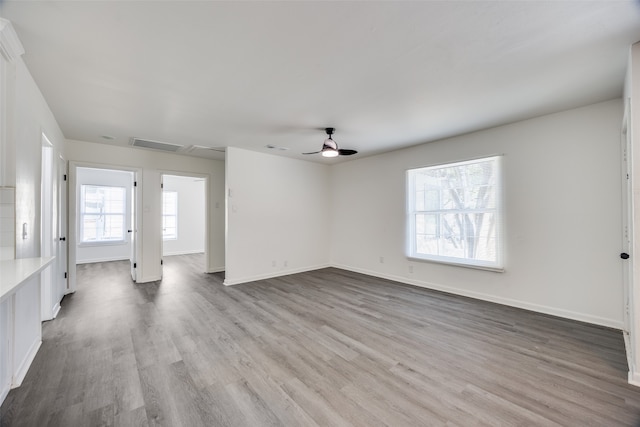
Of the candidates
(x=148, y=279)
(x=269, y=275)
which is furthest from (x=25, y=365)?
(x=269, y=275)

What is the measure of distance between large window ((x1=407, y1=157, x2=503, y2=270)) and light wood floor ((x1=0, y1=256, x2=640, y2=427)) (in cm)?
81

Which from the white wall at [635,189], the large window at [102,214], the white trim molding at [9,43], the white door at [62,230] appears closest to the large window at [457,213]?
the white wall at [635,189]

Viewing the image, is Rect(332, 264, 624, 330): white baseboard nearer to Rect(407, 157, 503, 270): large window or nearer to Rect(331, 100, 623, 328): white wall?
Rect(331, 100, 623, 328): white wall

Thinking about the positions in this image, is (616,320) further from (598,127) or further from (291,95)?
(291,95)

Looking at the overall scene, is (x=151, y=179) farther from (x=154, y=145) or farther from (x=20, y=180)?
(x=20, y=180)

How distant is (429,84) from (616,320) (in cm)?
333

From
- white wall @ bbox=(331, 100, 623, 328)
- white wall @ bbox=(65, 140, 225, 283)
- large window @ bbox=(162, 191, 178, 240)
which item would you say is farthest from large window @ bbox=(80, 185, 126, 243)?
white wall @ bbox=(331, 100, 623, 328)

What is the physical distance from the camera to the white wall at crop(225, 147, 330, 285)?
479cm

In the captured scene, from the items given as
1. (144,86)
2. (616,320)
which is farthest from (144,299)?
(616,320)

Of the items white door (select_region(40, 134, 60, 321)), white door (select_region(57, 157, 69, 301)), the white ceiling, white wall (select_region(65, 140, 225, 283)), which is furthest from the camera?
white wall (select_region(65, 140, 225, 283))

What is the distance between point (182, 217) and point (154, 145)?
13.9 feet

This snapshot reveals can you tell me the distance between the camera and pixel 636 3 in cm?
154

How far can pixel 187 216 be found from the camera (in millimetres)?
8367

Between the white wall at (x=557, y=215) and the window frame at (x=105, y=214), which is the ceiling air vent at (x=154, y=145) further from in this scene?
the white wall at (x=557, y=215)
